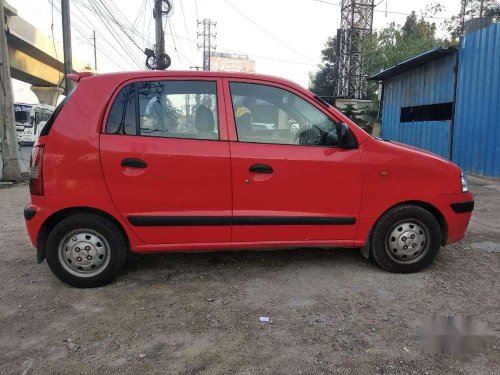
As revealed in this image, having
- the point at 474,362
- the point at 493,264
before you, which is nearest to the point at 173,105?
→ the point at 474,362

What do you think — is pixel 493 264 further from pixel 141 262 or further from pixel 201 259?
pixel 141 262

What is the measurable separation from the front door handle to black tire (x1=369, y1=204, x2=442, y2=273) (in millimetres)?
1121

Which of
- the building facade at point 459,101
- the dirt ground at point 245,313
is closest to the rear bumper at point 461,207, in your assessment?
the dirt ground at point 245,313

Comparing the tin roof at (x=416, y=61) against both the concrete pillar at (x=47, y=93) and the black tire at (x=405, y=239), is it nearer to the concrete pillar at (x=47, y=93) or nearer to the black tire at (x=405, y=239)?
the black tire at (x=405, y=239)

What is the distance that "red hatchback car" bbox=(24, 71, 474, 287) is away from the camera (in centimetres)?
367

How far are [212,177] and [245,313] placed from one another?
113 centimetres

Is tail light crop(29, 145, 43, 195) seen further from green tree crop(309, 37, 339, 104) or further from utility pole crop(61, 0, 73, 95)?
green tree crop(309, 37, 339, 104)

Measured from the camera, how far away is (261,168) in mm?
3771

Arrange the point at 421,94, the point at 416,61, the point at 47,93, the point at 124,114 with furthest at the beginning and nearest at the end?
the point at 47,93 → the point at 421,94 → the point at 416,61 → the point at 124,114

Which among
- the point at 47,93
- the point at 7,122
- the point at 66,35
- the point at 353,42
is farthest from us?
the point at 47,93

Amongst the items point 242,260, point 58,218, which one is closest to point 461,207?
point 242,260

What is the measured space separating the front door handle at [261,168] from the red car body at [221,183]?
49 mm

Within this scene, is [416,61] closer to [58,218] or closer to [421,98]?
[421,98]

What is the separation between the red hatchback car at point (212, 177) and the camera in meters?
3.67
